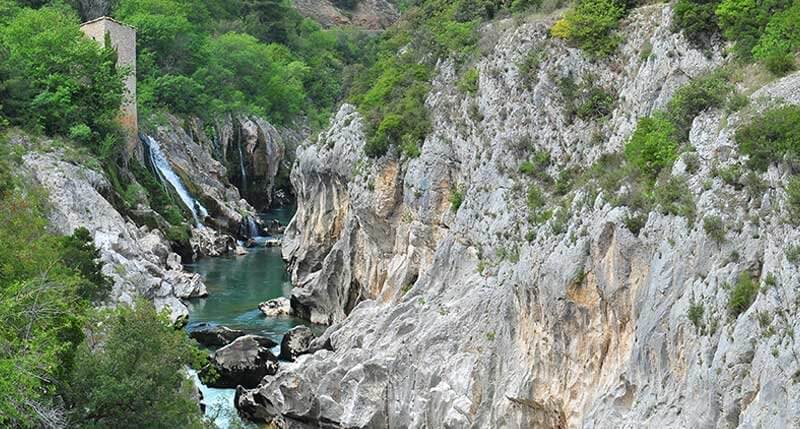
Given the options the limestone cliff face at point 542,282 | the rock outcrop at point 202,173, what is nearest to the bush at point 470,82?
the limestone cliff face at point 542,282

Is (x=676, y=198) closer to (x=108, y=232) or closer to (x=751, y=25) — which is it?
(x=751, y=25)

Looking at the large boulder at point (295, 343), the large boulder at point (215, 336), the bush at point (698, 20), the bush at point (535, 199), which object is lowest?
the large boulder at point (215, 336)

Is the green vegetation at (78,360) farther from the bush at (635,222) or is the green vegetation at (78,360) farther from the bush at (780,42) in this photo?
the bush at (780,42)

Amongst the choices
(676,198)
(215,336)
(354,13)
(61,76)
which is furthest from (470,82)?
(354,13)

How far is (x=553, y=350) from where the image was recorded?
71.2ft

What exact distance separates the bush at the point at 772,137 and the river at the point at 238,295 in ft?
52.5

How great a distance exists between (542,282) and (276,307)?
67.9ft

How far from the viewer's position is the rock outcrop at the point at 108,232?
3662 centimetres

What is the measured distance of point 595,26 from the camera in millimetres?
28859

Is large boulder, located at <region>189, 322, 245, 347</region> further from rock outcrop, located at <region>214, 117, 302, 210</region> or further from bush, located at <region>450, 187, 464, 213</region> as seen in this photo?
rock outcrop, located at <region>214, 117, 302, 210</region>

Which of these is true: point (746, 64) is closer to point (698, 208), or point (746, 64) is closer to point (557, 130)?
point (698, 208)

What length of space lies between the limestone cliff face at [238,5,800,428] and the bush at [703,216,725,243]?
0.63 ft

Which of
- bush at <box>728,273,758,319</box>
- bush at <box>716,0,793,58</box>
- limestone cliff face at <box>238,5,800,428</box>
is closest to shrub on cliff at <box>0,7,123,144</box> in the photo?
limestone cliff face at <box>238,5,800,428</box>

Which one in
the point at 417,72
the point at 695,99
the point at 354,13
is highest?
the point at 695,99
